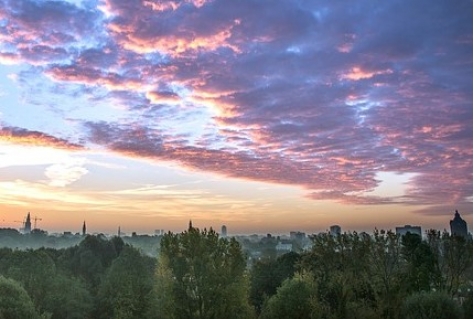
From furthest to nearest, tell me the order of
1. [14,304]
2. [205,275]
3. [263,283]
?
[263,283] < [14,304] < [205,275]

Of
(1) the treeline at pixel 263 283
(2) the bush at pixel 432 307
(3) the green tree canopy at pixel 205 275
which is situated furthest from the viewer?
(1) the treeline at pixel 263 283

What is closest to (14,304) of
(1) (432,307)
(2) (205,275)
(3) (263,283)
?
(2) (205,275)

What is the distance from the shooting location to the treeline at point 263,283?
84.8ft

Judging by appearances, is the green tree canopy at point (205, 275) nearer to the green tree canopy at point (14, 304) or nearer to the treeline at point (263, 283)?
the treeline at point (263, 283)

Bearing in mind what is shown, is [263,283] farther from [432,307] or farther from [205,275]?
[432,307]

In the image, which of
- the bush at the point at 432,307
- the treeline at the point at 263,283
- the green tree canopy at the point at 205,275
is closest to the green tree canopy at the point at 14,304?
the treeline at the point at 263,283

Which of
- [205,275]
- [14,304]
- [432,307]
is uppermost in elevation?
[205,275]

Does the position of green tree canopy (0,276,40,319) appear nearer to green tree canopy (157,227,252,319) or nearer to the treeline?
the treeline

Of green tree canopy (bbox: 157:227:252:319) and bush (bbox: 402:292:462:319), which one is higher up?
green tree canopy (bbox: 157:227:252:319)

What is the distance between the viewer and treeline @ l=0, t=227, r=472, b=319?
1018 inches

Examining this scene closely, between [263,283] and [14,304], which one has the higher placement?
[14,304]

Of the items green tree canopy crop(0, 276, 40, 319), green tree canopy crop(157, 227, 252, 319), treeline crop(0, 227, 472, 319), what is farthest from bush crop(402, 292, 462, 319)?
green tree canopy crop(0, 276, 40, 319)

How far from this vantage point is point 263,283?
40438mm

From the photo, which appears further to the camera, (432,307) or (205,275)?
(205,275)
